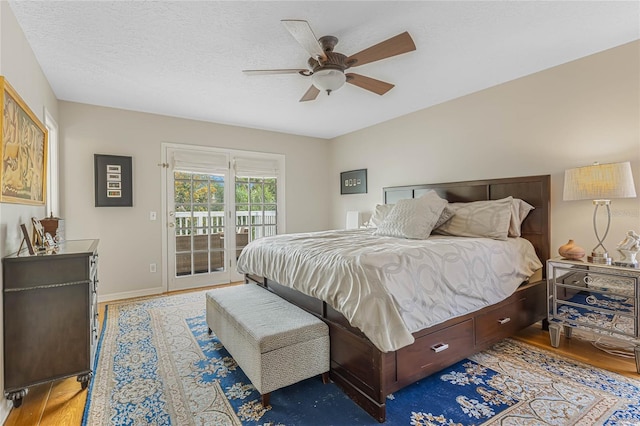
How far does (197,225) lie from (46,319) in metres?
2.69

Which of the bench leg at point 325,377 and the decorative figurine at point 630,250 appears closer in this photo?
the bench leg at point 325,377

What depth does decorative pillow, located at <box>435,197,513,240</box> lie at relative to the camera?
277cm

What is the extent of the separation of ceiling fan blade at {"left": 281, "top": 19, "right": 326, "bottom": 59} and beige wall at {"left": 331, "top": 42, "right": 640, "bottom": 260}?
2.24m

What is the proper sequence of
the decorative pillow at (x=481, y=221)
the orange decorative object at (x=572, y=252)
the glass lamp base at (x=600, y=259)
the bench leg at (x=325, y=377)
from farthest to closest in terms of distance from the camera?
the decorative pillow at (x=481, y=221), the orange decorative object at (x=572, y=252), the glass lamp base at (x=600, y=259), the bench leg at (x=325, y=377)

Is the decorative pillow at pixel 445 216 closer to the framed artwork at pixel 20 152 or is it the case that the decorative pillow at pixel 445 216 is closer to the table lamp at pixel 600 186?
the table lamp at pixel 600 186

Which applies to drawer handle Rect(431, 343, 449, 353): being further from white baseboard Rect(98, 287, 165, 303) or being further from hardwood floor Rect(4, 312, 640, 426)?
white baseboard Rect(98, 287, 165, 303)

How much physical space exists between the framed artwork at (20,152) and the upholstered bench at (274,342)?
1.57 metres

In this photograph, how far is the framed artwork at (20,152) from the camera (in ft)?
5.80

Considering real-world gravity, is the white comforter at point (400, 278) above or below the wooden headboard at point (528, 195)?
below

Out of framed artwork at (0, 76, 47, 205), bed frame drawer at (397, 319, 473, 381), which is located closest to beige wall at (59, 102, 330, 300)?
framed artwork at (0, 76, 47, 205)

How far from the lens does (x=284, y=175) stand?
535 cm

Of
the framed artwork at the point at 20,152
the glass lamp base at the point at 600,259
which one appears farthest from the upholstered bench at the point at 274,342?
the glass lamp base at the point at 600,259

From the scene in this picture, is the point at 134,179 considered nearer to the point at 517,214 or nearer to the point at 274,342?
the point at 274,342

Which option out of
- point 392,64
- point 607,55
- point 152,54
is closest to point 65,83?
point 152,54
